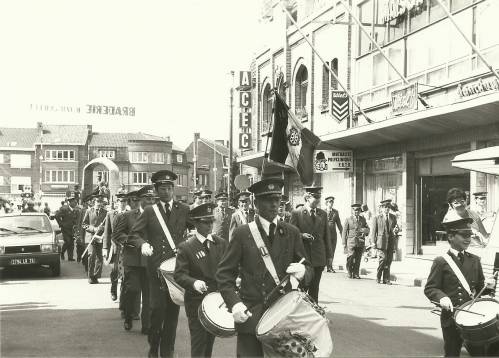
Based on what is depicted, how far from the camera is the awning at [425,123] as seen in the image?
18.0 metres

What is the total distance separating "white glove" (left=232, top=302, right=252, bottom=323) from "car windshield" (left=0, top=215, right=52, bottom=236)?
13544 mm

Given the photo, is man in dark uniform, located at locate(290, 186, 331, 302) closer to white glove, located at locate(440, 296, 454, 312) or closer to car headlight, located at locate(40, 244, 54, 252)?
white glove, located at locate(440, 296, 454, 312)

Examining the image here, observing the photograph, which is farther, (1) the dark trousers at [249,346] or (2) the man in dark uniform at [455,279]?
(2) the man in dark uniform at [455,279]

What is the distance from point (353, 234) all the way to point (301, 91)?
16.0 m

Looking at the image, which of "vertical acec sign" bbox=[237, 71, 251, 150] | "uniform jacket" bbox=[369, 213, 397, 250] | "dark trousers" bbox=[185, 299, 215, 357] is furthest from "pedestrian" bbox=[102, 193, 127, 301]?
"vertical acec sign" bbox=[237, 71, 251, 150]

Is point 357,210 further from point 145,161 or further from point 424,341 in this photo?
point 145,161

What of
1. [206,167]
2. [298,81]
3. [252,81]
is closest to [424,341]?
[298,81]

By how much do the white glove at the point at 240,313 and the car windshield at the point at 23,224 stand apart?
13.5m

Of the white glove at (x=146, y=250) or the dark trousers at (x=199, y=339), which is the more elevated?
the white glove at (x=146, y=250)

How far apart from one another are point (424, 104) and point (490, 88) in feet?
9.95

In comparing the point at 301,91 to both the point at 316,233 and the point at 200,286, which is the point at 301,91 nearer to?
the point at 316,233

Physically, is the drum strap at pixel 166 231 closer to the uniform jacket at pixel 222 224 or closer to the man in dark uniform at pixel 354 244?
the uniform jacket at pixel 222 224

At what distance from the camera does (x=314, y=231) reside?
11.2 m

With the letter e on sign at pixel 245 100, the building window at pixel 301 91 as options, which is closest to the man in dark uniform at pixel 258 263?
the building window at pixel 301 91
